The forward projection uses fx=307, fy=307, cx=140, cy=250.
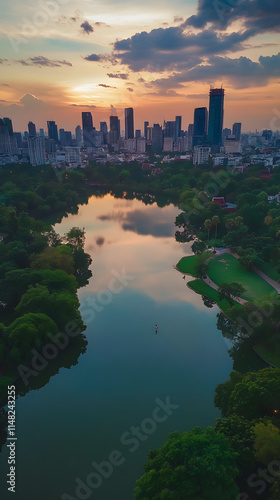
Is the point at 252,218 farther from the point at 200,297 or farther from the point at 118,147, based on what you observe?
the point at 118,147

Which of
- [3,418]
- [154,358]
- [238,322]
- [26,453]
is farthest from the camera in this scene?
[238,322]

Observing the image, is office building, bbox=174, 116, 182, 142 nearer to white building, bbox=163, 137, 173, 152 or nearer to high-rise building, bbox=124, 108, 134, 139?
high-rise building, bbox=124, 108, 134, 139

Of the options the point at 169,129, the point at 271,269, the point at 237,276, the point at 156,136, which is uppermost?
the point at 169,129

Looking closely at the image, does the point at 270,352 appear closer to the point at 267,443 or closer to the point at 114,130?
the point at 267,443

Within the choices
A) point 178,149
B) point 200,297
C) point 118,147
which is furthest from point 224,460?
point 118,147

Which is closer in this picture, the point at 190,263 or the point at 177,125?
the point at 190,263

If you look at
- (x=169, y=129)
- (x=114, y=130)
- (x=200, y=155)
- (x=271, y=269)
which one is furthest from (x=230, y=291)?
(x=114, y=130)

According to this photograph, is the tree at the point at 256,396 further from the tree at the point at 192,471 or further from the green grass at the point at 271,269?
the green grass at the point at 271,269
